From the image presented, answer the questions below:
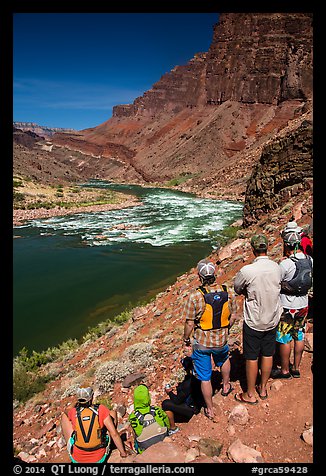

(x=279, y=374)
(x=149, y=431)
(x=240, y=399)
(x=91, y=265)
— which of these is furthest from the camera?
(x=91, y=265)

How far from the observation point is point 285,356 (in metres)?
3.93

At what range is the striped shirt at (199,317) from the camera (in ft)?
11.3

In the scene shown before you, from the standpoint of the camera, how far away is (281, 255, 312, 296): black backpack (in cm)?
364

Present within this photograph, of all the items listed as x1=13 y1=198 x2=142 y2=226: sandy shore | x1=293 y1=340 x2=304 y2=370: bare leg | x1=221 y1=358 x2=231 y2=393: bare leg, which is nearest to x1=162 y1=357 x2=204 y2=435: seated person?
x1=221 y1=358 x2=231 y2=393: bare leg

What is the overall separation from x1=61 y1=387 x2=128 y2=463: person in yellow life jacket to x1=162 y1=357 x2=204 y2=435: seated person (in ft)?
2.14

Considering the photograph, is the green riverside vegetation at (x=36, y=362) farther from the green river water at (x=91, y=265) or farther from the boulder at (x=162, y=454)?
the boulder at (x=162, y=454)

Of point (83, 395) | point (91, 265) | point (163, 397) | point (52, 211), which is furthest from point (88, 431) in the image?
point (52, 211)

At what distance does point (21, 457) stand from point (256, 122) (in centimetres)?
7917

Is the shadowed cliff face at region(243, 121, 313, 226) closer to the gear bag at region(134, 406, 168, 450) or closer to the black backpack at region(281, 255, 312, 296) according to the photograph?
the black backpack at region(281, 255, 312, 296)

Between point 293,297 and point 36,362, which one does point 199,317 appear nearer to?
point 293,297

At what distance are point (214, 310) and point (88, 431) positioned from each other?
70.0 inches

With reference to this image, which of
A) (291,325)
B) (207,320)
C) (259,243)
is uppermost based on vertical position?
(259,243)

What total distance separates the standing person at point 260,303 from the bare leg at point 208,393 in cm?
51
